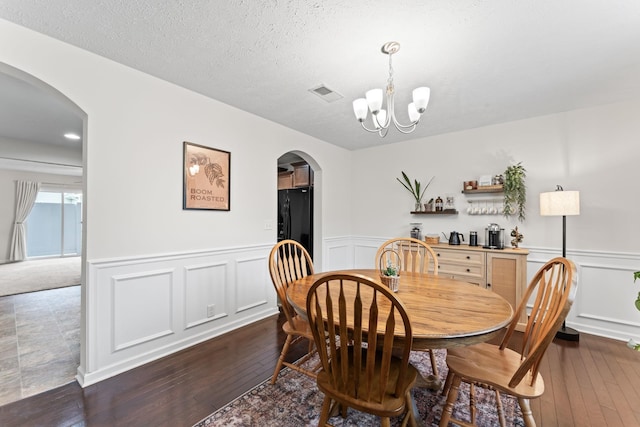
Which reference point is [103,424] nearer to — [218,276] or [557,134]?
[218,276]

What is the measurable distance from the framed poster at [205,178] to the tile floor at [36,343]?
1615 millimetres

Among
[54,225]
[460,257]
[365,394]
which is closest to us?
[365,394]

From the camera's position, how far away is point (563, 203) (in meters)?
2.73

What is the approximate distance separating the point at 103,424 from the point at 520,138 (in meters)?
4.71

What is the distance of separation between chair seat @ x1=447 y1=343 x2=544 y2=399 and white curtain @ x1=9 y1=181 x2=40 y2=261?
935 centimetres

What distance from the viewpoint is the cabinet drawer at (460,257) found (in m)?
3.22

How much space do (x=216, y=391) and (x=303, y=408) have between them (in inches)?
25.8

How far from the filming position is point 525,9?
156cm

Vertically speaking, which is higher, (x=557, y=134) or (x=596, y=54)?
(x=596, y=54)

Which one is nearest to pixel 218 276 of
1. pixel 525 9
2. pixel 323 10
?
pixel 323 10

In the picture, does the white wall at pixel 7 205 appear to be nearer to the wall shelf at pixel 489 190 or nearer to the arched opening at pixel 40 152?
the arched opening at pixel 40 152

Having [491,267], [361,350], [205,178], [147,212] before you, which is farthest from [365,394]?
[491,267]

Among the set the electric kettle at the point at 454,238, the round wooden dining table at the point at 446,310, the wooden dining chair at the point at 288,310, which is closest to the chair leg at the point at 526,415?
the round wooden dining table at the point at 446,310

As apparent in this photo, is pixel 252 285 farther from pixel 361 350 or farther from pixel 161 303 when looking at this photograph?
pixel 361 350
